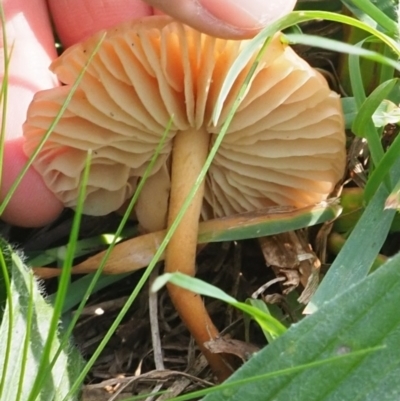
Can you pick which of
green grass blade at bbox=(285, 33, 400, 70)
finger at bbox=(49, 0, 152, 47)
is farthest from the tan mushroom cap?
finger at bbox=(49, 0, 152, 47)

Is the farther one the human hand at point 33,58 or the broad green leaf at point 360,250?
the human hand at point 33,58

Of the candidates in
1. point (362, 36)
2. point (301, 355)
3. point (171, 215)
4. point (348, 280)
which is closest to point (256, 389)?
point (301, 355)

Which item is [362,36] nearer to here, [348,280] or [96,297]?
[348,280]

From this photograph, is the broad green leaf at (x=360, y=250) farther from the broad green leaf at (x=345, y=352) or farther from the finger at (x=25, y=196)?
the finger at (x=25, y=196)

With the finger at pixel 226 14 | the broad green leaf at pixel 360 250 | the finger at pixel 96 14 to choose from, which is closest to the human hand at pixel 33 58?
Answer: the finger at pixel 96 14

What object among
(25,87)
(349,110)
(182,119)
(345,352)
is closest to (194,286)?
(345,352)
